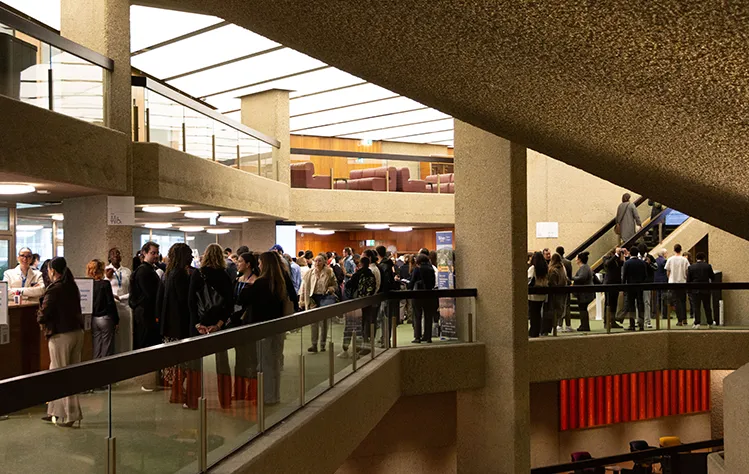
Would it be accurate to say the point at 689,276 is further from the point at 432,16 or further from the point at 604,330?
the point at 432,16

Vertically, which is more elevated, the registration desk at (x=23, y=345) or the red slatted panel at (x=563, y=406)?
the registration desk at (x=23, y=345)

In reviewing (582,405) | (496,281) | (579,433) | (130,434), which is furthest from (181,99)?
(579,433)

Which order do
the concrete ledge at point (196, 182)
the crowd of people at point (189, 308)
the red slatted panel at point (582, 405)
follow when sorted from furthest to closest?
1. the red slatted panel at point (582, 405)
2. the concrete ledge at point (196, 182)
3. the crowd of people at point (189, 308)

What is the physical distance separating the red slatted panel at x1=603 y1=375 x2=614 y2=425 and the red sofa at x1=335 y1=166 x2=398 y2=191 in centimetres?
854

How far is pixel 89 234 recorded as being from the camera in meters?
11.5

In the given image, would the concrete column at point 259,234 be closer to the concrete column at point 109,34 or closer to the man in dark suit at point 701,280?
the concrete column at point 109,34

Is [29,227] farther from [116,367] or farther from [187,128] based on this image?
[116,367]

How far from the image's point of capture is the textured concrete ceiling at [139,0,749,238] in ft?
8.15

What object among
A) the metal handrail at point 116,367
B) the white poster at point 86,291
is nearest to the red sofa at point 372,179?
the white poster at point 86,291

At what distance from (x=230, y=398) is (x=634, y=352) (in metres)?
11.2

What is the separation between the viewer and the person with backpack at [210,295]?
7.88m

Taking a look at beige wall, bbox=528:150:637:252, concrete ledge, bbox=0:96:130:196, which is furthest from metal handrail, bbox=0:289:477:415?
beige wall, bbox=528:150:637:252

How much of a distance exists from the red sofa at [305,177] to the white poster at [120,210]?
10177mm

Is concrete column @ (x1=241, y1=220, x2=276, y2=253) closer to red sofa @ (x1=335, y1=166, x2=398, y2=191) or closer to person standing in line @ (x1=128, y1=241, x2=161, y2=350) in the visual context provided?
red sofa @ (x1=335, y1=166, x2=398, y2=191)
